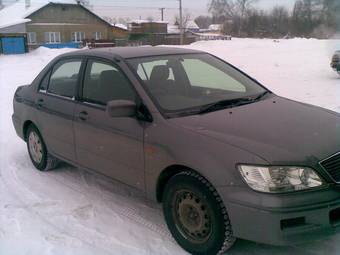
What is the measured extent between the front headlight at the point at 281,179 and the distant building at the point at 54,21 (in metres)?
52.4

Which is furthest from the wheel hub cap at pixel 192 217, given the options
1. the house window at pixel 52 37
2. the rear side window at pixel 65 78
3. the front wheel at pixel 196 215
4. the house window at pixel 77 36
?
the house window at pixel 77 36

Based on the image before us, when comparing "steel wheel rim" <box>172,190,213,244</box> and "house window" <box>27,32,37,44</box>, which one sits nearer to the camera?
"steel wheel rim" <box>172,190,213,244</box>

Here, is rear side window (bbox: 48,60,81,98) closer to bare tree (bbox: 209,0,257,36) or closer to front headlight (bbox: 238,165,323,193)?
front headlight (bbox: 238,165,323,193)

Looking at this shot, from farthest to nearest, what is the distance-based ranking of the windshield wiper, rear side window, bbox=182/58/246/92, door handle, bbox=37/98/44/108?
door handle, bbox=37/98/44/108
rear side window, bbox=182/58/246/92
the windshield wiper

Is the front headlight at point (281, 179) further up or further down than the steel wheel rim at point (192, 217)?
further up

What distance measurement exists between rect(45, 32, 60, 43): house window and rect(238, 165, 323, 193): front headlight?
5760 centimetres

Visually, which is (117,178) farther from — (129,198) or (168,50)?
(168,50)

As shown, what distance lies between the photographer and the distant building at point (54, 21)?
54531mm

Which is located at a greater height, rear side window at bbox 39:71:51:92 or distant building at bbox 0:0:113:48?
distant building at bbox 0:0:113:48

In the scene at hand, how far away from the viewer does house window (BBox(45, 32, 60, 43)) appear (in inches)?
2229

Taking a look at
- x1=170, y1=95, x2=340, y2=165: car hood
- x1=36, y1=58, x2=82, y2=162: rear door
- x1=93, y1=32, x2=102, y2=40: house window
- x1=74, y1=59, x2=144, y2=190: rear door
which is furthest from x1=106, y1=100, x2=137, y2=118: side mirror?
x1=93, y1=32, x2=102, y2=40: house window

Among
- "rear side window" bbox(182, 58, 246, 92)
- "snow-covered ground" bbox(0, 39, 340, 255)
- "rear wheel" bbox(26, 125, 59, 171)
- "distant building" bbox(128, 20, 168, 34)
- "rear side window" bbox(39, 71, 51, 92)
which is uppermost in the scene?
"distant building" bbox(128, 20, 168, 34)

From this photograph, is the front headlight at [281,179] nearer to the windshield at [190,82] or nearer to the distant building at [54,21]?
the windshield at [190,82]

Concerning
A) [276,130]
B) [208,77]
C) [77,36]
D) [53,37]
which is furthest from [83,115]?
[77,36]
